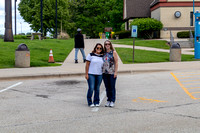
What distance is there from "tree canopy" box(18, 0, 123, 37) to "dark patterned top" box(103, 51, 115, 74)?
60.7 metres

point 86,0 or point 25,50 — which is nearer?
point 25,50

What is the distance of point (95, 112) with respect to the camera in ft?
23.6

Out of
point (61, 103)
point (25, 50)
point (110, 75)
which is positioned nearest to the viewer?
point (110, 75)

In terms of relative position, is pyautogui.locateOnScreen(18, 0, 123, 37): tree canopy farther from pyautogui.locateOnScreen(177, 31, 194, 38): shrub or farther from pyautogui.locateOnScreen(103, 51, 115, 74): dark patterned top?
Answer: pyautogui.locateOnScreen(103, 51, 115, 74): dark patterned top

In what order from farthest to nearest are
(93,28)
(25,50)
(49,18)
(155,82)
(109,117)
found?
(93,28), (49,18), (25,50), (155,82), (109,117)

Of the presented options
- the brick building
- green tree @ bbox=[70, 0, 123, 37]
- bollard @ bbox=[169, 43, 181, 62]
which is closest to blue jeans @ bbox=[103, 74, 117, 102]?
bollard @ bbox=[169, 43, 181, 62]

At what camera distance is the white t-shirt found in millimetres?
7551

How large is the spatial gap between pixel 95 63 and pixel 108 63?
12.2 inches

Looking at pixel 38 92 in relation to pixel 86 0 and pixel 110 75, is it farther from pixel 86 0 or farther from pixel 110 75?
pixel 86 0

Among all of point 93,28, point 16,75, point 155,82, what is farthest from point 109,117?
point 93,28

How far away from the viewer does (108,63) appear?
7609 mm

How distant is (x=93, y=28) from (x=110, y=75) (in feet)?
290

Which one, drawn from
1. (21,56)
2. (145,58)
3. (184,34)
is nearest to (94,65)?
(21,56)

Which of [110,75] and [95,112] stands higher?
[110,75]
